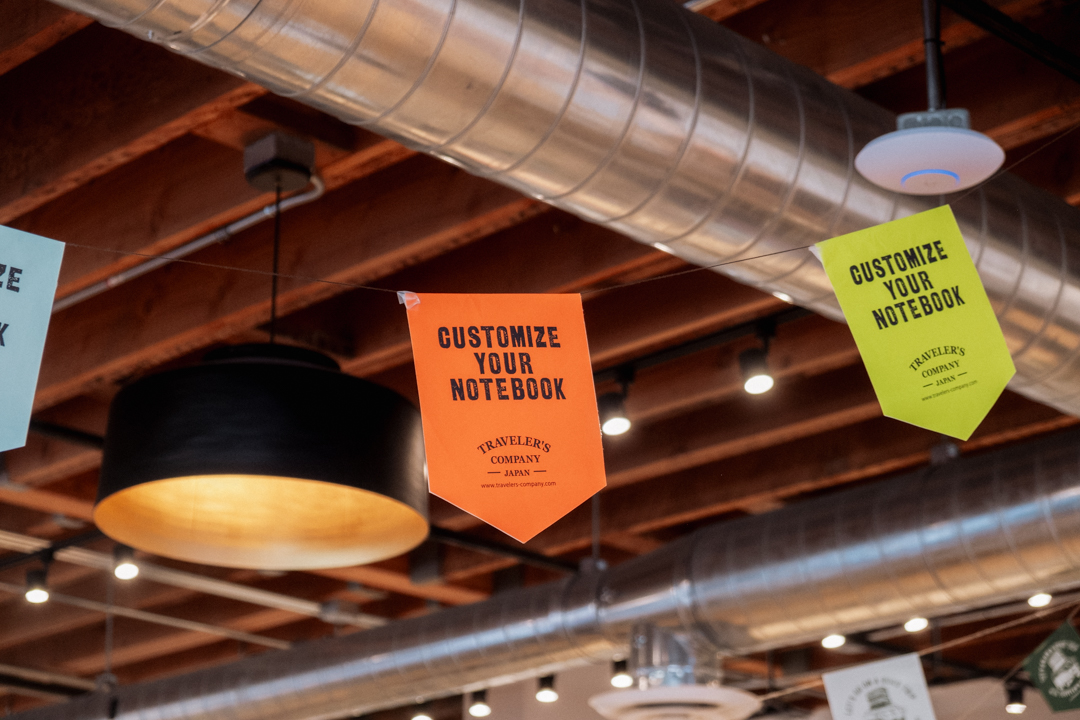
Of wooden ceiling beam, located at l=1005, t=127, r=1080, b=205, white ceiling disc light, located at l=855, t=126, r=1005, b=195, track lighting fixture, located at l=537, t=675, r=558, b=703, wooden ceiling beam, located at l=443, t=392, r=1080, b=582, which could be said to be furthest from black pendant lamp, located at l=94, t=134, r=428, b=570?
track lighting fixture, located at l=537, t=675, r=558, b=703

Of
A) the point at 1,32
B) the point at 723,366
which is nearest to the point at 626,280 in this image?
the point at 723,366

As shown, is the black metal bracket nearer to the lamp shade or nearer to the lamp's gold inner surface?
the lamp shade

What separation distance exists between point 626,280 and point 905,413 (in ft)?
5.57

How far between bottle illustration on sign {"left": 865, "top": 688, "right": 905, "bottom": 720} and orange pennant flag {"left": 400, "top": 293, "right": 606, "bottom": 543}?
11.5ft

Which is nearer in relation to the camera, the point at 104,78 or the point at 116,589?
the point at 104,78

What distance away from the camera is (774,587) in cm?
517

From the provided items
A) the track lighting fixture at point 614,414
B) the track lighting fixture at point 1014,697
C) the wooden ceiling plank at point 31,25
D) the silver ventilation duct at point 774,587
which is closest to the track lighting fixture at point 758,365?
the track lighting fixture at point 614,414

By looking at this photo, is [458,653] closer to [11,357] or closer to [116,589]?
[116,589]

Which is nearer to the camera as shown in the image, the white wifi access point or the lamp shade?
the white wifi access point

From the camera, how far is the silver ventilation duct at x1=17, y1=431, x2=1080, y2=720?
15.3ft

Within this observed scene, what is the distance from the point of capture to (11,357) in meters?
2.50

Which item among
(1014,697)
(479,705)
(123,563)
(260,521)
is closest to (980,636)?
(1014,697)

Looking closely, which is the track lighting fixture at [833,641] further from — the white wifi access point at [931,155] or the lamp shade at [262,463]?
the white wifi access point at [931,155]

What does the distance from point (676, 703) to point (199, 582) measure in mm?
3022
